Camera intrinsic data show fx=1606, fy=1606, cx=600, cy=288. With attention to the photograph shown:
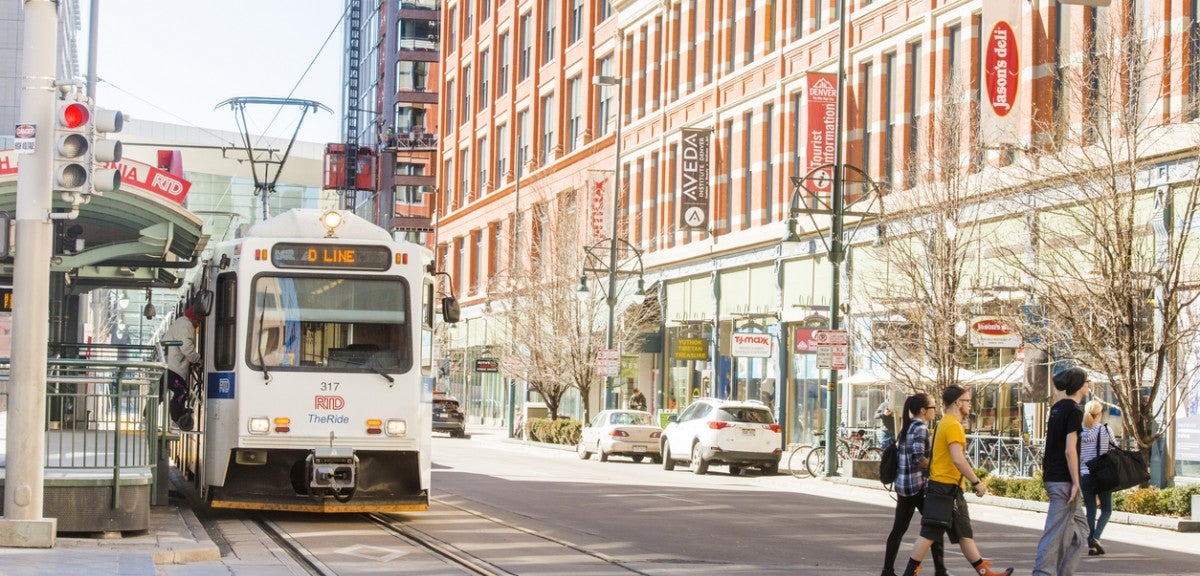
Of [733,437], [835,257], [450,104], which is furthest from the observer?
[450,104]

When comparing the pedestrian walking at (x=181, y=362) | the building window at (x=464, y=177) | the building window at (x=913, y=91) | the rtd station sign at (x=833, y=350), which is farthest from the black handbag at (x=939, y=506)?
the building window at (x=464, y=177)

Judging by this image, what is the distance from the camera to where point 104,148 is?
12961 mm

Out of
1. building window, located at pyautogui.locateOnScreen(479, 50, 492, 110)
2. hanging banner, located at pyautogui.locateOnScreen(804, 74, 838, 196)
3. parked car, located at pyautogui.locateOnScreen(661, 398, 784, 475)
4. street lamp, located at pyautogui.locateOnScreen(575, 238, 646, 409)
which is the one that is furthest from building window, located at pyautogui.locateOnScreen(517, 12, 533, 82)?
parked car, located at pyautogui.locateOnScreen(661, 398, 784, 475)

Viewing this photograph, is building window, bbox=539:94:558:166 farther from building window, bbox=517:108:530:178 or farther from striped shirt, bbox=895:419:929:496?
striped shirt, bbox=895:419:929:496

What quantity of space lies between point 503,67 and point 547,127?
7932mm

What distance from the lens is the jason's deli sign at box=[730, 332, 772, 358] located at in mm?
37219

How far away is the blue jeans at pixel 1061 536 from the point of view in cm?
1150

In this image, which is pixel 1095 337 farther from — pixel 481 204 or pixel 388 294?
pixel 481 204

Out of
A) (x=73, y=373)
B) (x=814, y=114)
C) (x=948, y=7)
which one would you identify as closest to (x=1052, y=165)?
(x=948, y=7)

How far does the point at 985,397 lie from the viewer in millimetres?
32031

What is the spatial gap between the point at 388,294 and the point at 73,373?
326cm

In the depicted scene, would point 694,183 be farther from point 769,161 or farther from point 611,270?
point 611,270

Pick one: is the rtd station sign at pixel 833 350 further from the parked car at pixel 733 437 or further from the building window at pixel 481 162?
the building window at pixel 481 162

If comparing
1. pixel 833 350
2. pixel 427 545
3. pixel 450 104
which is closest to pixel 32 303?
pixel 427 545
